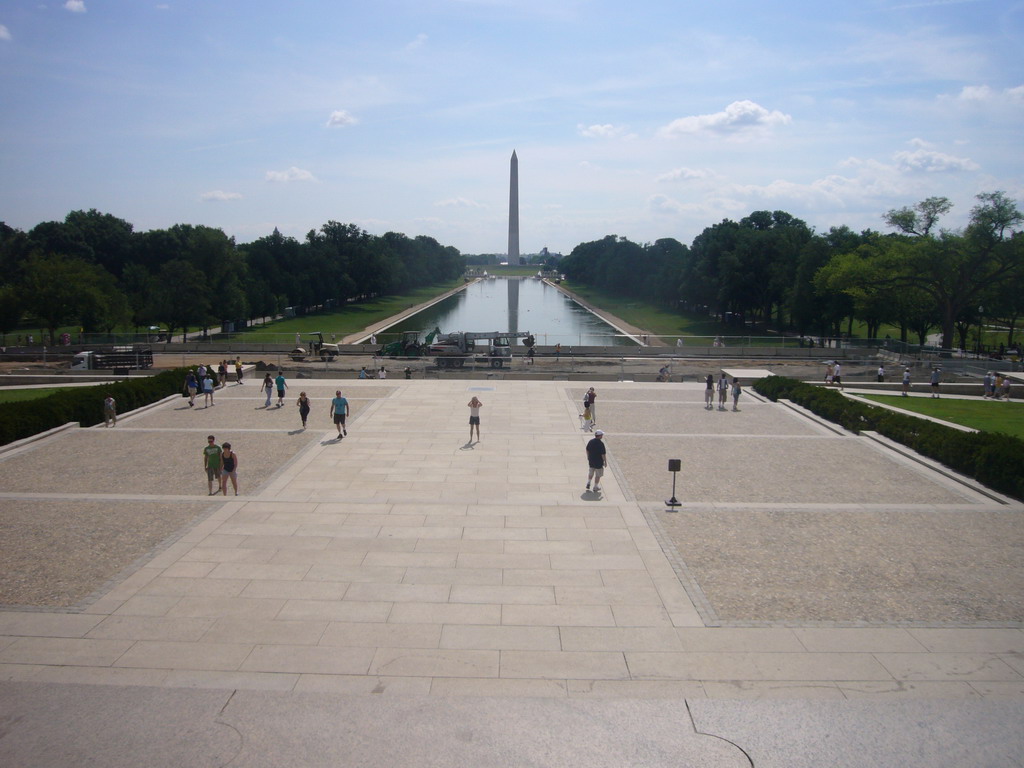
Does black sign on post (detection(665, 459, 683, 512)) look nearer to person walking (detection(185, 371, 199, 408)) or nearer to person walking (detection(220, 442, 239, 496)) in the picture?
person walking (detection(220, 442, 239, 496))

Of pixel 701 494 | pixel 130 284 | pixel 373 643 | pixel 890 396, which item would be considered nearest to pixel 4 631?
pixel 373 643

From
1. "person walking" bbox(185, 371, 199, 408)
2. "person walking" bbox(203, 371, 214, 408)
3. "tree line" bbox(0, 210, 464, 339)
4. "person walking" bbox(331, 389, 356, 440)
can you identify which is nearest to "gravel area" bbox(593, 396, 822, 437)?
"person walking" bbox(331, 389, 356, 440)

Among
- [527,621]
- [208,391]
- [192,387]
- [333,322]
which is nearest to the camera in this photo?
[527,621]

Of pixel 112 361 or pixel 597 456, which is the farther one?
pixel 112 361

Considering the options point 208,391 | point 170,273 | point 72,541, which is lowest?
point 72,541

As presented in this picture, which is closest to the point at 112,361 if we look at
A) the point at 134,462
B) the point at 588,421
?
the point at 134,462

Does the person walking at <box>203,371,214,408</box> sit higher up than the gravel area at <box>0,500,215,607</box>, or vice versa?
the person walking at <box>203,371,214,408</box>

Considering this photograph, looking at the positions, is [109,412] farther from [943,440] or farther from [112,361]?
[943,440]

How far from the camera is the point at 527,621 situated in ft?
33.9

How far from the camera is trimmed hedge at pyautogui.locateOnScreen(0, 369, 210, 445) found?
70.9ft

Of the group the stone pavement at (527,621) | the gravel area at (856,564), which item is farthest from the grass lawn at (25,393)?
the gravel area at (856,564)

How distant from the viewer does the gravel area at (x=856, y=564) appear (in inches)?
426

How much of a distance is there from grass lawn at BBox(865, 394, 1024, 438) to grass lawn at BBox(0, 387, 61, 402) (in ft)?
116

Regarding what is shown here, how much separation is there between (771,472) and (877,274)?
41.6 m
